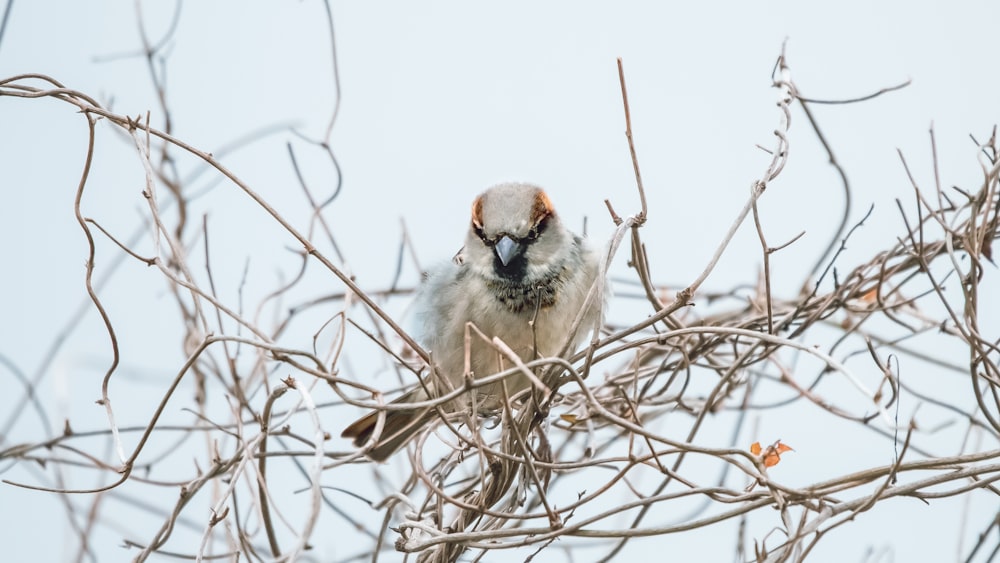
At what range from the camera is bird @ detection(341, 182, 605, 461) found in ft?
9.63

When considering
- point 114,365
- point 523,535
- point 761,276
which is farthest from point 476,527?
point 761,276

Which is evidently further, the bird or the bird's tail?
the bird's tail

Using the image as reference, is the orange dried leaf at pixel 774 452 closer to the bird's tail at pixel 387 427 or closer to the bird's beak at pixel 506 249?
the bird's beak at pixel 506 249

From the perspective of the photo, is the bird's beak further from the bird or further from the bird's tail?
the bird's tail

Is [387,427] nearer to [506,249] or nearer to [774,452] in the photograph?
[506,249]

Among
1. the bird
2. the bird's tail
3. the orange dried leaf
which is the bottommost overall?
the orange dried leaf

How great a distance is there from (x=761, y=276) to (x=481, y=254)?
0.81m

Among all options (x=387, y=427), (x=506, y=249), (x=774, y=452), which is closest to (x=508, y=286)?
(x=506, y=249)

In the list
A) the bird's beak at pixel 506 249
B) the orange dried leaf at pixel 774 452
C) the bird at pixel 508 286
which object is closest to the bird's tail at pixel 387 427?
the bird at pixel 508 286

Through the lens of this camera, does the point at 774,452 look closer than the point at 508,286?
Yes

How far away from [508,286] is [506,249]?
0.38 ft

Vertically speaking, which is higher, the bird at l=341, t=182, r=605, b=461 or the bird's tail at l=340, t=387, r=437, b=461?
the bird at l=341, t=182, r=605, b=461

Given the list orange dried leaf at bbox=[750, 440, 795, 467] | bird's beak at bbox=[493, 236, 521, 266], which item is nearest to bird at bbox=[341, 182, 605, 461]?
bird's beak at bbox=[493, 236, 521, 266]

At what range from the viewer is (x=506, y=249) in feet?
9.55
